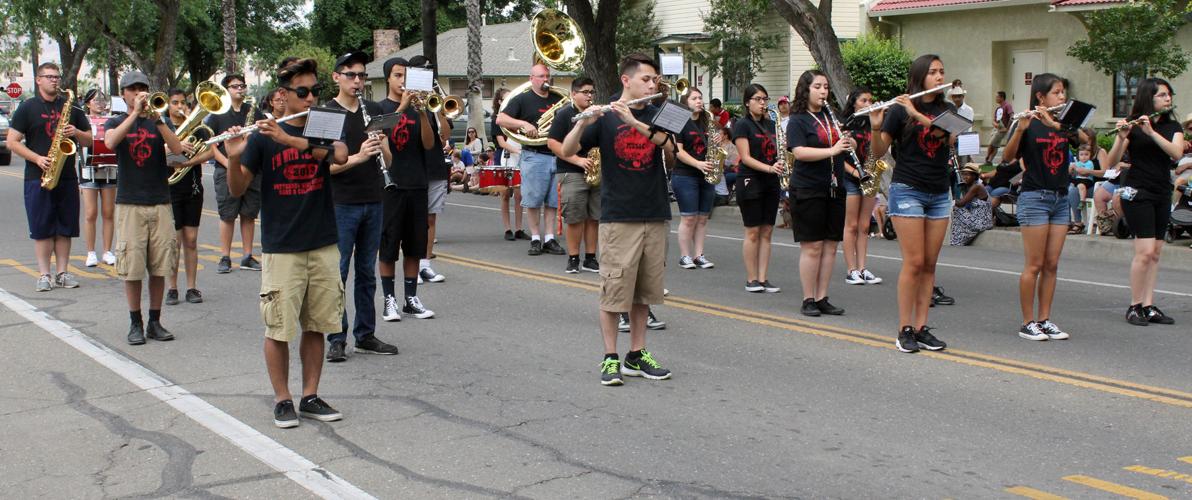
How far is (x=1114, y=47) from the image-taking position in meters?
24.3

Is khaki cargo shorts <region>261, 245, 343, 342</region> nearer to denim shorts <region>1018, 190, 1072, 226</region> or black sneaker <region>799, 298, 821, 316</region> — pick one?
black sneaker <region>799, 298, 821, 316</region>

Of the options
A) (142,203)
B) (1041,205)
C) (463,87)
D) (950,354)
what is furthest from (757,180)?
(463,87)

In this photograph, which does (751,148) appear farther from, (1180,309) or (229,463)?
(229,463)

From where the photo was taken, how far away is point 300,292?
6641mm

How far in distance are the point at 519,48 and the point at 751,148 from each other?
49008 millimetres

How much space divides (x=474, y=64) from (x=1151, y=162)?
21.1 metres

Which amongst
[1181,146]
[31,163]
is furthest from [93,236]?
[1181,146]

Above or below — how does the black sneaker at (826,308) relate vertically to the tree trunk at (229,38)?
below

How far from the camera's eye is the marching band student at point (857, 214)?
1122 centimetres

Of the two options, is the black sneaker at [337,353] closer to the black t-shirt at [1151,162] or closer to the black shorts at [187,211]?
the black shorts at [187,211]

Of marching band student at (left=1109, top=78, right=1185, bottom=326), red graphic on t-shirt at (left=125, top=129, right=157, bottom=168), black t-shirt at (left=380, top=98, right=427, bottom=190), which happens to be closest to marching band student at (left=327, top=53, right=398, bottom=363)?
black t-shirt at (left=380, top=98, right=427, bottom=190)

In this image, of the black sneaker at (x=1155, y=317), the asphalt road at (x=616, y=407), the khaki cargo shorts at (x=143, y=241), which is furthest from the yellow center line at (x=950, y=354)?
the khaki cargo shorts at (x=143, y=241)

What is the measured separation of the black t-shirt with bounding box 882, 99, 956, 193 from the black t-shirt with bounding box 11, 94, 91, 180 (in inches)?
293

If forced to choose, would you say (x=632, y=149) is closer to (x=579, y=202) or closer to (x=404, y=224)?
(x=404, y=224)
